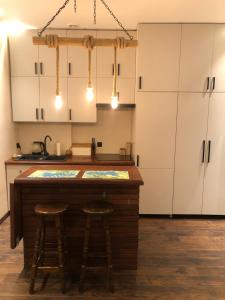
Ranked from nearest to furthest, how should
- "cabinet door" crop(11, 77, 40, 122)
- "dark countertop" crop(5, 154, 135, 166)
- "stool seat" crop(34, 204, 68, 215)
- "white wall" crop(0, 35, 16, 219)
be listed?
"stool seat" crop(34, 204, 68, 215), "white wall" crop(0, 35, 16, 219), "dark countertop" crop(5, 154, 135, 166), "cabinet door" crop(11, 77, 40, 122)

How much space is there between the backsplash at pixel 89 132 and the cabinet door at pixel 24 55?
0.89 m

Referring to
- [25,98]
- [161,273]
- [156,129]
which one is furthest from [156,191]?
[25,98]

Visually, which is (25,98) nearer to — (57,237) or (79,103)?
(79,103)

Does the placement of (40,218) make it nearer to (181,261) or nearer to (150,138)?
(181,261)

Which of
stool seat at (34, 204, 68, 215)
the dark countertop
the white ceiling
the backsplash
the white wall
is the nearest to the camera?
stool seat at (34, 204, 68, 215)

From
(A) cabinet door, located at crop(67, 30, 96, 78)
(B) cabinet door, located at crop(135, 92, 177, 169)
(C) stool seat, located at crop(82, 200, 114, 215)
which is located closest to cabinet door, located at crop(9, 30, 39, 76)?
(A) cabinet door, located at crop(67, 30, 96, 78)

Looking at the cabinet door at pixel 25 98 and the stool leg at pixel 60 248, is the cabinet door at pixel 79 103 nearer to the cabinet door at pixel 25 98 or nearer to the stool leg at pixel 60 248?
the cabinet door at pixel 25 98

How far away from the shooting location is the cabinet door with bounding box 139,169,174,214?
3867mm

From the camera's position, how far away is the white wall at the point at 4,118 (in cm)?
372

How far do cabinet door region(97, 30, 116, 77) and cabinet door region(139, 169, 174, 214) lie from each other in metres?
1.62

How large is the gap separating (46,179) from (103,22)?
2.45 metres

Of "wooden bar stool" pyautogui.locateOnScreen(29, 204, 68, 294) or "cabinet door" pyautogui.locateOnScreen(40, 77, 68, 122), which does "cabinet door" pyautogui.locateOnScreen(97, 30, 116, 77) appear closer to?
"cabinet door" pyautogui.locateOnScreen(40, 77, 68, 122)

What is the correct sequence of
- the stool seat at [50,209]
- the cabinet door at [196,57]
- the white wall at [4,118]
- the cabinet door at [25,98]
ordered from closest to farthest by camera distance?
the stool seat at [50,209]
the cabinet door at [196,57]
the white wall at [4,118]
the cabinet door at [25,98]

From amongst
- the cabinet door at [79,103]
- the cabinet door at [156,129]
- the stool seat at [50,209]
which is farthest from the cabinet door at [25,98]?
the stool seat at [50,209]
